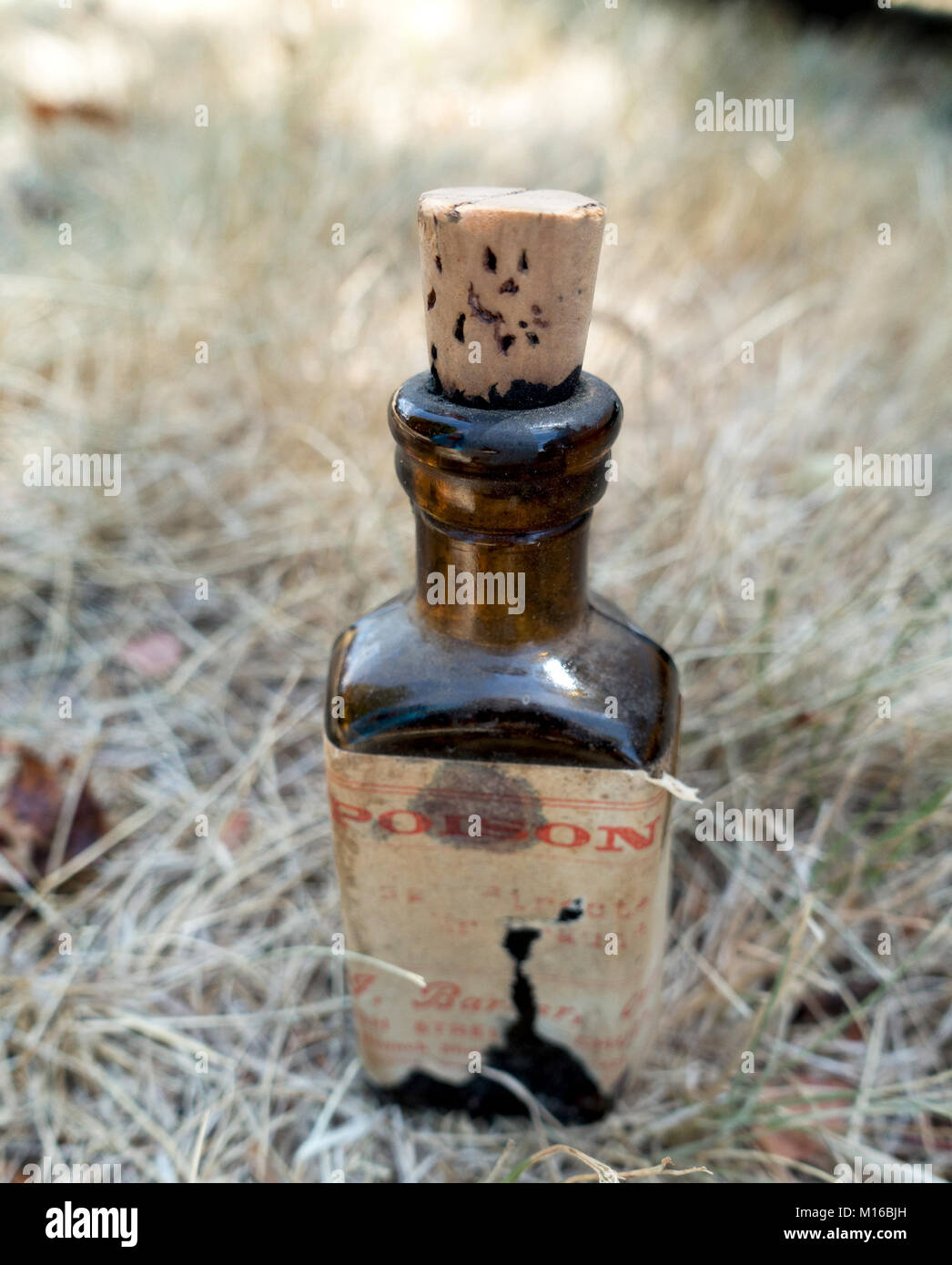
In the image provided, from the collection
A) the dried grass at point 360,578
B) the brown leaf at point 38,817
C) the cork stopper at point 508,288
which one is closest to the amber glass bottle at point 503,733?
the cork stopper at point 508,288

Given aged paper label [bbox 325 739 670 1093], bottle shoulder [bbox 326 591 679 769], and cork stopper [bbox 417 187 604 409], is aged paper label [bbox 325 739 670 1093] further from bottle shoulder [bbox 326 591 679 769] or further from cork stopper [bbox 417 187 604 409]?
cork stopper [bbox 417 187 604 409]

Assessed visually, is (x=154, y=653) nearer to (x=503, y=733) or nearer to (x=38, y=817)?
(x=38, y=817)

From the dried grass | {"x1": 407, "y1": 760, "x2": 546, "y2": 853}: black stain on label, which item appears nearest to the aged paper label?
{"x1": 407, "y1": 760, "x2": 546, "y2": 853}: black stain on label

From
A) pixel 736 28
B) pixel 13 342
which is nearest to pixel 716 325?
pixel 13 342

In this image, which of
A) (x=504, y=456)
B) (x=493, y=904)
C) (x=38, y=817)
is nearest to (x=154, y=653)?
Answer: (x=38, y=817)

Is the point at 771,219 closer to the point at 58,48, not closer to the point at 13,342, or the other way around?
the point at 13,342
